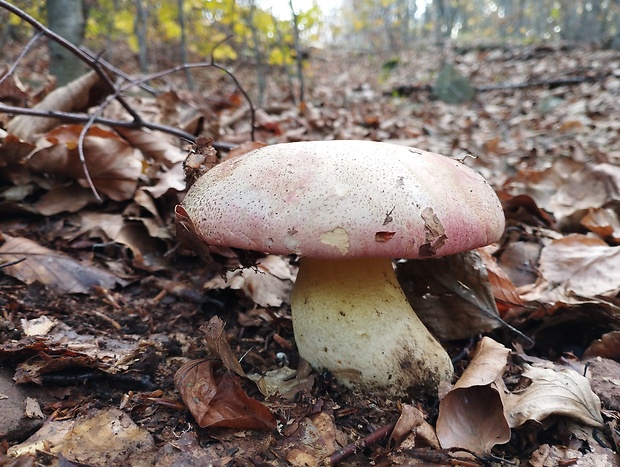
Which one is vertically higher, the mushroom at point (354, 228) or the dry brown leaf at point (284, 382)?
the mushroom at point (354, 228)

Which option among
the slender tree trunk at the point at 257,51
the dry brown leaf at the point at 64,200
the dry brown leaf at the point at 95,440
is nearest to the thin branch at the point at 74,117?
the dry brown leaf at the point at 64,200

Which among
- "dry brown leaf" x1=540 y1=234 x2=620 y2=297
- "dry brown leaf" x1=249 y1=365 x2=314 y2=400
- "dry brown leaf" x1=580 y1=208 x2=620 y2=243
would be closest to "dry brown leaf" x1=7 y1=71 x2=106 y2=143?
"dry brown leaf" x1=249 y1=365 x2=314 y2=400

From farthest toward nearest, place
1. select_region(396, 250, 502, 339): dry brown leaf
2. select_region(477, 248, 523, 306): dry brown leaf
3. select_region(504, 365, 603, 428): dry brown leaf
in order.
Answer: select_region(477, 248, 523, 306): dry brown leaf < select_region(396, 250, 502, 339): dry brown leaf < select_region(504, 365, 603, 428): dry brown leaf

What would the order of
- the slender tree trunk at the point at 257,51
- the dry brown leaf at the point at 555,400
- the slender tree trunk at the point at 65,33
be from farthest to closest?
the slender tree trunk at the point at 257,51 → the slender tree trunk at the point at 65,33 → the dry brown leaf at the point at 555,400

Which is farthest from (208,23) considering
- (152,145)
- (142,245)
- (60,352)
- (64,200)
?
(60,352)

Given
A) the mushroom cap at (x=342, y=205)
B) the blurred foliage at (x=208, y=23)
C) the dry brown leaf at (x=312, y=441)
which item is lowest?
the dry brown leaf at (x=312, y=441)

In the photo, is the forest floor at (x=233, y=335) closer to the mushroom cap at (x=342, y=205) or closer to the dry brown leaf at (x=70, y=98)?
the dry brown leaf at (x=70, y=98)

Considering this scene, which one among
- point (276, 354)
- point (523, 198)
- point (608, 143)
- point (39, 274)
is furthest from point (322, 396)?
point (608, 143)

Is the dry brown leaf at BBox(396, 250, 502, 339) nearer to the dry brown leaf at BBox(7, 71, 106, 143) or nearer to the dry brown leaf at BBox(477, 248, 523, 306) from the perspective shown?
the dry brown leaf at BBox(477, 248, 523, 306)
